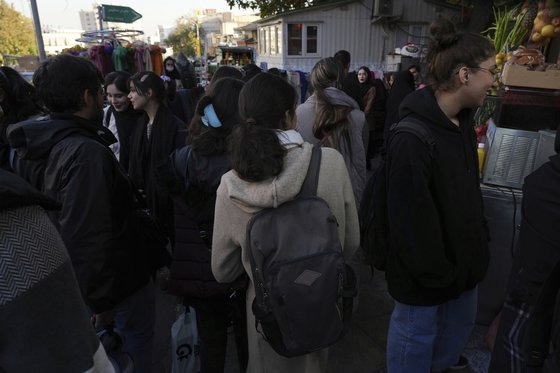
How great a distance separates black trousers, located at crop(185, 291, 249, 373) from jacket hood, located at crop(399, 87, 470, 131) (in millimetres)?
1272

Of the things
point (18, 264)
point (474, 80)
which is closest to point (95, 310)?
point (18, 264)

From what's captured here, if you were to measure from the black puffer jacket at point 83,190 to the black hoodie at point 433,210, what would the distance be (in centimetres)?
136

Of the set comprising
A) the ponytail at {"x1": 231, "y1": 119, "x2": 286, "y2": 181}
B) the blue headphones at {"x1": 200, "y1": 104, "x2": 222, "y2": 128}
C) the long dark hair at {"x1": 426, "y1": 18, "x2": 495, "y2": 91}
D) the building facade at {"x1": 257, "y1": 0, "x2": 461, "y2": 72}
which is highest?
the building facade at {"x1": 257, "y1": 0, "x2": 461, "y2": 72}

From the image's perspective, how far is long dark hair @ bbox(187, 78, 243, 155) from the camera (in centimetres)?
189

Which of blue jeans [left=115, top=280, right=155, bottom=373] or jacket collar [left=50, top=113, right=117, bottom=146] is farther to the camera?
blue jeans [left=115, top=280, right=155, bottom=373]

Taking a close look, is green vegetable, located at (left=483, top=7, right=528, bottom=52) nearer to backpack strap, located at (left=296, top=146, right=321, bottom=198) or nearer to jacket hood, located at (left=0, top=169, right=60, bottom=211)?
backpack strap, located at (left=296, top=146, right=321, bottom=198)

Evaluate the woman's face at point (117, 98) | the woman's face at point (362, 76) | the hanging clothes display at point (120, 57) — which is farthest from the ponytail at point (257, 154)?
the hanging clothes display at point (120, 57)

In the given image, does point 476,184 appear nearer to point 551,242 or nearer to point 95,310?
point 551,242

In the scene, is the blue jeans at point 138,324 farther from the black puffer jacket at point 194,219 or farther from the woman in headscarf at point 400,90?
the woman in headscarf at point 400,90

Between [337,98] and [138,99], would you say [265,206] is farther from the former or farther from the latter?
[138,99]

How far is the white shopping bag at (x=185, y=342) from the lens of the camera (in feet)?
6.72

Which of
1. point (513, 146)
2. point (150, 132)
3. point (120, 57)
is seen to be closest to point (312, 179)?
point (513, 146)

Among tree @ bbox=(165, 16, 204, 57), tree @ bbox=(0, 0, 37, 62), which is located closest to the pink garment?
tree @ bbox=(0, 0, 37, 62)

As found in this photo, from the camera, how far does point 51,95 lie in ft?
6.08
